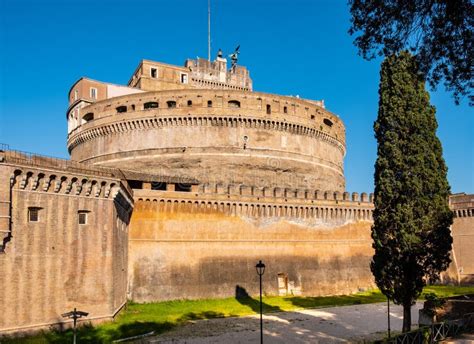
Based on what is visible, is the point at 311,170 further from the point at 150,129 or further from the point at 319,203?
the point at 150,129

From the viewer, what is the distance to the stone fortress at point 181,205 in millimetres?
18953

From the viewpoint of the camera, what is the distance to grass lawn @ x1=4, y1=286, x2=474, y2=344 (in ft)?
62.9

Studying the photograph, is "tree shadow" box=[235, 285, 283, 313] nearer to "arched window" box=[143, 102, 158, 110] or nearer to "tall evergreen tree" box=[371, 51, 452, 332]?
"tall evergreen tree" box=[371, 51, 452, 332]

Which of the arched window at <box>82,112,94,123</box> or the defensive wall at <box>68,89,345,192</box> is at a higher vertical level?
the arched window at <box>82,112,94,123</box>

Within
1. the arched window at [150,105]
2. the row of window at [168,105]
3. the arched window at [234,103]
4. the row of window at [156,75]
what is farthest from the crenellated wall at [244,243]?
the row of window at [156,75]

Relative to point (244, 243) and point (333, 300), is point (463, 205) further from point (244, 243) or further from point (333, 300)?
point (244, 243)

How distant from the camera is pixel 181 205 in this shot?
30.9m

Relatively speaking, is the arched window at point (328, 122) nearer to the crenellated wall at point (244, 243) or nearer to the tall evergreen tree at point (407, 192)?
the crenellated wall at point (244, 243)

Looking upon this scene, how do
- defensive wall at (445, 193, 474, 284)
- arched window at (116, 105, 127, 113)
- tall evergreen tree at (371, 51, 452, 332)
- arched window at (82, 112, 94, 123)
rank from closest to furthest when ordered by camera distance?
tall evergreen tree at (371, 51, 452, 332)
arched window at (116, 105, 127, 113)
arched window at (82, 112, 94, 123)
defensive wall at (445, 193, 474, 284)

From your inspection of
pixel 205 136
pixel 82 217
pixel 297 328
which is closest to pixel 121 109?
pixel 205 136

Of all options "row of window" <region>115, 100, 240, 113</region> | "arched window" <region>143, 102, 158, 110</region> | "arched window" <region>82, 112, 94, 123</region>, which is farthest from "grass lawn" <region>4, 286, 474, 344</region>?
"arched window" <region>82, 112, 94, 123</region>

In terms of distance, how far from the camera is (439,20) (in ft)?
44.3

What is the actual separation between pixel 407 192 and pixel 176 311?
14397 millimetres

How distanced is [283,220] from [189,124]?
12035 millimetres
